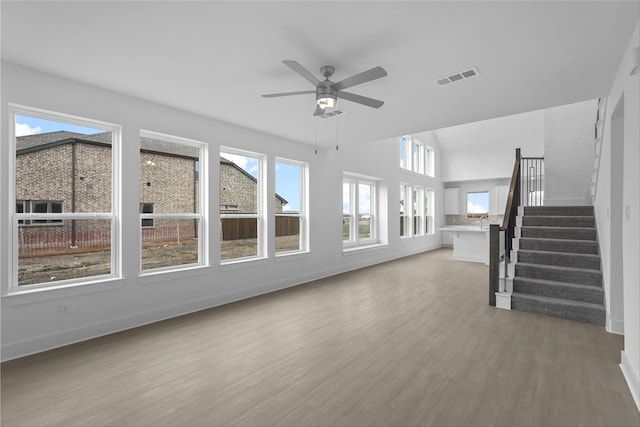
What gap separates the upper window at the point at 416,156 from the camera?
9.52 m

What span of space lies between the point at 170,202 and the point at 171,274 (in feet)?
3.00

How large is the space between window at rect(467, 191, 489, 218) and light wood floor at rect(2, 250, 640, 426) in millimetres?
8034

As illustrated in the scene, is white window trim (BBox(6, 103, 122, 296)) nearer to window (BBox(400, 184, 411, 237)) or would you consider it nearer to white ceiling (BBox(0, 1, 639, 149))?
white ceiling (BBox(0, 1, 639, 149))

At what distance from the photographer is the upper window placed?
9523 millimetres

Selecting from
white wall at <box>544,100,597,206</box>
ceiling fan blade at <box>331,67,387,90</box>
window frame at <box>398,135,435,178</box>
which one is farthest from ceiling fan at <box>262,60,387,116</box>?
window frame at <box>398,135,435,178</box>

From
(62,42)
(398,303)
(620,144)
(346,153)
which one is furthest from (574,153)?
(62,42)

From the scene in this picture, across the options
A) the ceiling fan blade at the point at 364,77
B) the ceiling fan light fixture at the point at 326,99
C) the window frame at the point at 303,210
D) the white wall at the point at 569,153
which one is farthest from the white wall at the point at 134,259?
the white wall at the point at 569,153

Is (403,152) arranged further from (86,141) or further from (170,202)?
(86,141)

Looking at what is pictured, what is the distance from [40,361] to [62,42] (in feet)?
8.78

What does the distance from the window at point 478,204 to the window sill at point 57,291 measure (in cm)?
1118

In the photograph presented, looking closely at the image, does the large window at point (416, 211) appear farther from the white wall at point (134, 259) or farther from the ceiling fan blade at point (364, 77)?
the ceiling fan blade at point (364, 77)

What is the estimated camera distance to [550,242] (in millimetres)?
4582

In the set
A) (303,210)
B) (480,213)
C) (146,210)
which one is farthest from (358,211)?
(480,213)

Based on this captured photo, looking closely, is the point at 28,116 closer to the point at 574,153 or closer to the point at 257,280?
the point at 257,280
